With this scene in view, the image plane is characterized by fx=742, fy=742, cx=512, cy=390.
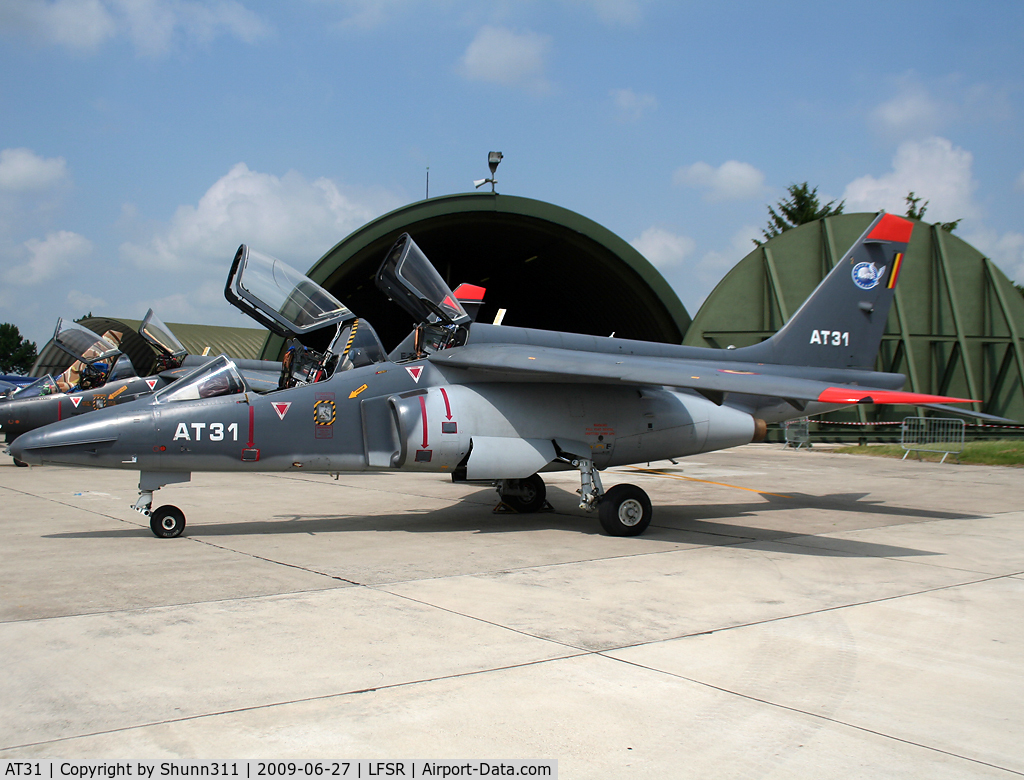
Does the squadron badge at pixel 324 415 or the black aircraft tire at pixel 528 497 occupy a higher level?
the squadron badge at pixel 324 415

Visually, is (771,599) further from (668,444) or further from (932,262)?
(932,262)

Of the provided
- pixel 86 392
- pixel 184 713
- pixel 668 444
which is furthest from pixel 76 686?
pixel 86 392

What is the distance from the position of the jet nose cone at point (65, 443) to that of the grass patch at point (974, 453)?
19.4 metres

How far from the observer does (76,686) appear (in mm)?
3760

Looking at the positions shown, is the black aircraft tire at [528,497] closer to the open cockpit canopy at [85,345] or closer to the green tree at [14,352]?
the open cockpit canopy at [85,345]

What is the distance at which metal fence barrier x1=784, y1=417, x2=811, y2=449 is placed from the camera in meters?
24.0

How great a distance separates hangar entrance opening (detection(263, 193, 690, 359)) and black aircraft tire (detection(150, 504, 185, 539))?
13.8 metres

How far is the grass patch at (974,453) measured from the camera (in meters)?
18.9

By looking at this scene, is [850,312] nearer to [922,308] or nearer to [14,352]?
[922,308]

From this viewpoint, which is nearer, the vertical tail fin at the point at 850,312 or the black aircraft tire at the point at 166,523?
the black aircraft tire at the point at 166,523

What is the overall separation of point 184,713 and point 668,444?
7.03m

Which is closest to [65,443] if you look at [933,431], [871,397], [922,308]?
[871,397]

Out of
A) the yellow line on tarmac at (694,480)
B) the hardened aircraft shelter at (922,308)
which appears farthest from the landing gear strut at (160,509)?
the hardened aircraft shelter at (922,308)

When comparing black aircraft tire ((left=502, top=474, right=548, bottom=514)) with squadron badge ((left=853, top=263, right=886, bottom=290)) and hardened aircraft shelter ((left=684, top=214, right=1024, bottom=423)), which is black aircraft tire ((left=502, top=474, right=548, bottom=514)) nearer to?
squadron badge ((left=853, top=263, right=886, bottom=290))
